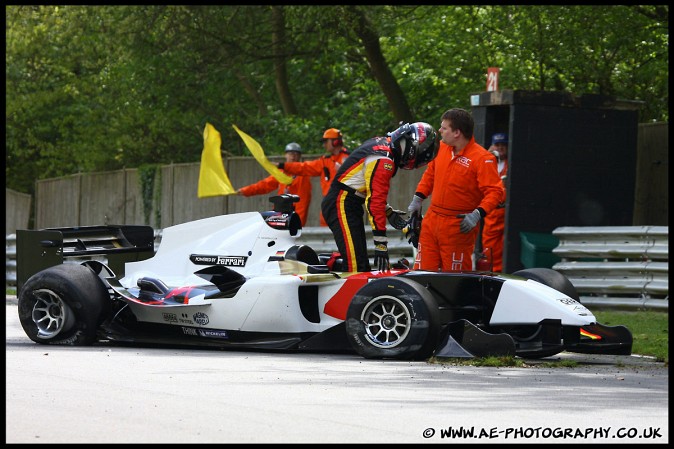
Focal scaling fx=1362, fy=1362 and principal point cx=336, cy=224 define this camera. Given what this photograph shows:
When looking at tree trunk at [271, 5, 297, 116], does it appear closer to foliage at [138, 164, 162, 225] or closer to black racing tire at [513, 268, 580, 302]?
foliage at [138, 164, 162, 225]

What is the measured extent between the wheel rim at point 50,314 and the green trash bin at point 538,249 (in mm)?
6433

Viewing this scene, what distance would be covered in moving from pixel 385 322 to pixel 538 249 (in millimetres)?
6291

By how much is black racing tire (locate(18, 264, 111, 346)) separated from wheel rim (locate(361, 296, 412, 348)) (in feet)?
7.39

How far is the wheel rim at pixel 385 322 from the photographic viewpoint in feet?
30.1

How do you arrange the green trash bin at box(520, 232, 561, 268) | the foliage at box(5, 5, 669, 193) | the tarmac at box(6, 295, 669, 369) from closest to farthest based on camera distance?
the tarmac at box(6, 295, 669, 369), the green trash bin at box(520, 232, 561, 268), the foliage at box(5, 5, 669, 193)

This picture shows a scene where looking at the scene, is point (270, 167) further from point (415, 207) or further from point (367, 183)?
point (367, 183)

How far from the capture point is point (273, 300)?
9891mm

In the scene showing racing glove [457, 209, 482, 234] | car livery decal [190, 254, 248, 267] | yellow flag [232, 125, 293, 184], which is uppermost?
yellow flag [232, 125, 293, 184]

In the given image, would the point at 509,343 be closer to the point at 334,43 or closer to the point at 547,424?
the point at 547,424

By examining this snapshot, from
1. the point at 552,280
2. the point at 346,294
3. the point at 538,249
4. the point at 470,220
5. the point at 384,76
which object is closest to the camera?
the point at 346,294

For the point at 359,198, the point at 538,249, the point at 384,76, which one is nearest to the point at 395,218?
the point at 359,198

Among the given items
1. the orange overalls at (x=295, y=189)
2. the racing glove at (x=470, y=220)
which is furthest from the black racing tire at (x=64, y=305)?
the orange overalls at (x=295, y=189)

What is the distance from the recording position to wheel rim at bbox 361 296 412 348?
9.18 meters

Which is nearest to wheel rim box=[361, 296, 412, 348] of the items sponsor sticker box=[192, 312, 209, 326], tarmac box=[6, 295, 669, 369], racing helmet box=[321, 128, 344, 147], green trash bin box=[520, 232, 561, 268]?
tarmac box=[6, 295, 669, 369]
